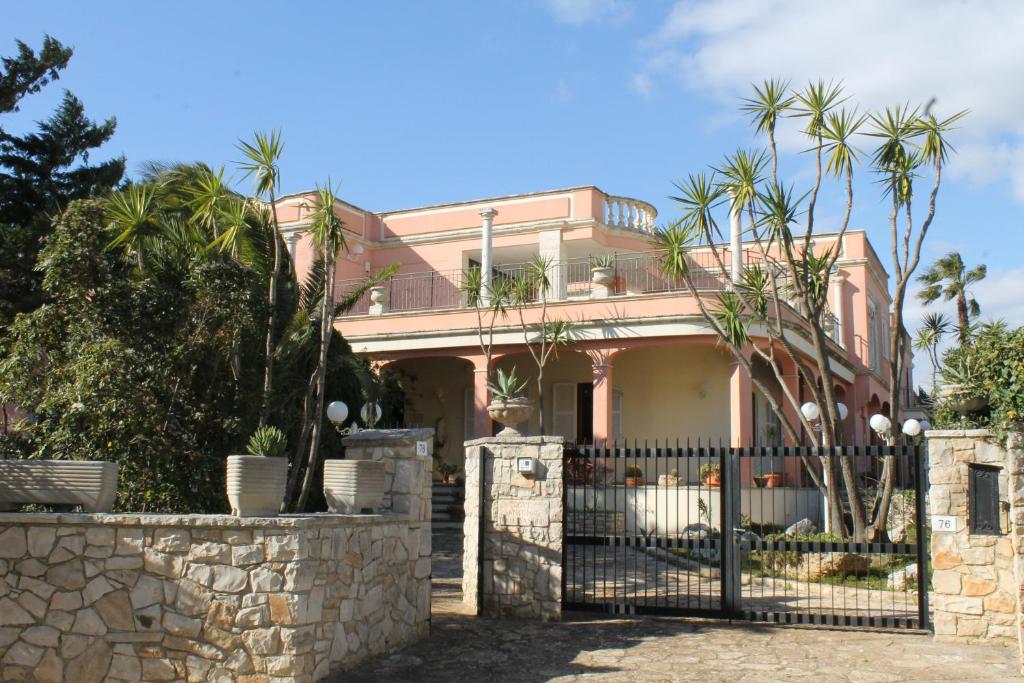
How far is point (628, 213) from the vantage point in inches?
913

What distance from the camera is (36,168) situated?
52.1 ft

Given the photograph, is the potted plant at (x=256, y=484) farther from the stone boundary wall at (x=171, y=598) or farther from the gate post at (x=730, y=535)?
the gate post at (x=730, y=535)

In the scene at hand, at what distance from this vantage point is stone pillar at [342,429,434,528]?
8344 millimetres

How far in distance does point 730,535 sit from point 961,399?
2.44 m

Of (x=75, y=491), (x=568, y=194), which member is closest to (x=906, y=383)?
(x=568, y=194)

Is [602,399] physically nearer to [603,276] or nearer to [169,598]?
[603,276]

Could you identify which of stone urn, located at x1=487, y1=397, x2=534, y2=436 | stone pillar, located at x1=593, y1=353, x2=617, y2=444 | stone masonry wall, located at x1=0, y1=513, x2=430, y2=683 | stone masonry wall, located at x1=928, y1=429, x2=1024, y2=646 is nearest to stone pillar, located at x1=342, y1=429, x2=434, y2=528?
stone masonry wall, located at x1=0, y1=513, x2=430, y2=683

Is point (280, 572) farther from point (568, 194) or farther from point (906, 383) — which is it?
point (906, 383)

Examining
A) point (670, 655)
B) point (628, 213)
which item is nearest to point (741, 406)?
point (628, 213)

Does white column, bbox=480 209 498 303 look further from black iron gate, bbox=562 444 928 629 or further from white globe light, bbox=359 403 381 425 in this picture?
white globe light, bbox=359 403 381 425

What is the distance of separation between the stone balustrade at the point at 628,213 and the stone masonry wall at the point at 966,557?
48.7ft

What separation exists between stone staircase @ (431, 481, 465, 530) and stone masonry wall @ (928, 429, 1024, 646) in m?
11.3

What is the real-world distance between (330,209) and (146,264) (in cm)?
281

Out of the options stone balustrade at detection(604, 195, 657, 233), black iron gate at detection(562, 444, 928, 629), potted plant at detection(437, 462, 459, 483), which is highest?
stone balustrade at detection(604, 195, 657, 233)
